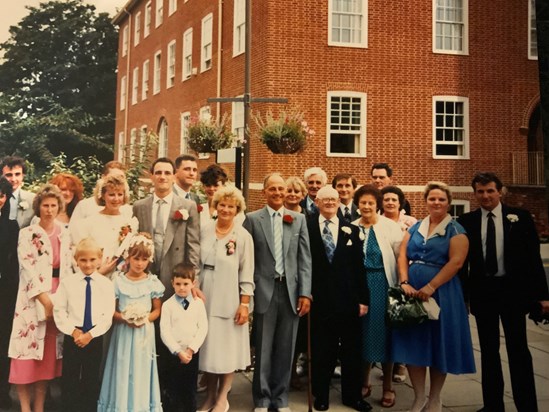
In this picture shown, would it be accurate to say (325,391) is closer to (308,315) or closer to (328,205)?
(308,315)

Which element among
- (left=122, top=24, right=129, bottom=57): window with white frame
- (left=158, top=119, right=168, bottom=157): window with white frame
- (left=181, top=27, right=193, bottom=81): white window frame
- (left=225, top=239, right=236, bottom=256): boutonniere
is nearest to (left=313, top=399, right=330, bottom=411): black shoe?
(left=225, top=239, right=236, bottom=256): boutonniere

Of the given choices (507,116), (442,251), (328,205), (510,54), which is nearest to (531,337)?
(442,251)

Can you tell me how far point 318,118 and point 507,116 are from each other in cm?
143

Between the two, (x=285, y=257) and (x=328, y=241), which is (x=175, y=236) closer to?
(x=285, y=257)

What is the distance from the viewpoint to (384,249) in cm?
345

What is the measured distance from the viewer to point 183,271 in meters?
3.00

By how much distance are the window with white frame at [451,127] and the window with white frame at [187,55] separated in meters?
1.98

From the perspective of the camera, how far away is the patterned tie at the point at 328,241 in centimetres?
338

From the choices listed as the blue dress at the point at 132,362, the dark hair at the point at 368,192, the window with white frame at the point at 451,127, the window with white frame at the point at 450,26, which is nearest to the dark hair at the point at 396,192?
the dark hair at the point at 368,192

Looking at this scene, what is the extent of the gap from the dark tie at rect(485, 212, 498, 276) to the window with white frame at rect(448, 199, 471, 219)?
174 mm

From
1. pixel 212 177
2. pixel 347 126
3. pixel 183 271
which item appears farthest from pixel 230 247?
pixel 347 126

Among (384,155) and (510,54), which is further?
(384,155)

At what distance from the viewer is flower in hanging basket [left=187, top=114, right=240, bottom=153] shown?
406 cm

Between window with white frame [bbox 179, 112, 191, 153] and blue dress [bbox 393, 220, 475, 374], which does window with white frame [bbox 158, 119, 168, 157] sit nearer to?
window with white frame [bbox 179, 112, 191, 153]
